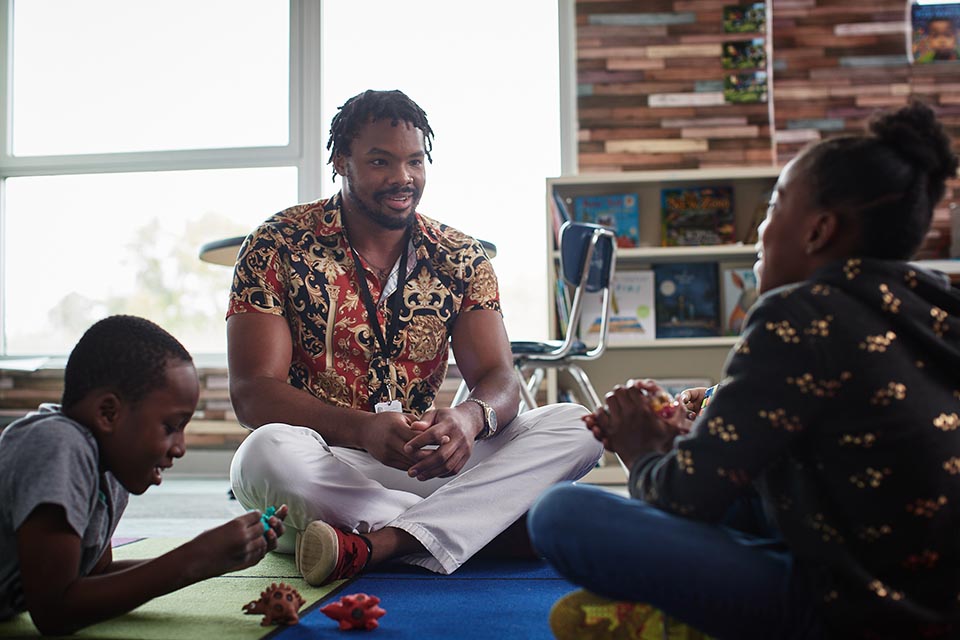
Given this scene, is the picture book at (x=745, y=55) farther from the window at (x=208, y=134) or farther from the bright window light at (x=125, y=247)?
the bright window light at (x=125, y=247)

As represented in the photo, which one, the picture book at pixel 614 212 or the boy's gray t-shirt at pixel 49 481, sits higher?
the picture book at pixel 614 212

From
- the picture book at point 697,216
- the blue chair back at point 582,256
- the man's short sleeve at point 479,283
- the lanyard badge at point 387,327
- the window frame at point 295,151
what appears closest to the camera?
the lanyard badge at point 387,327

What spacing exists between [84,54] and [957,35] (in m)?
4.22

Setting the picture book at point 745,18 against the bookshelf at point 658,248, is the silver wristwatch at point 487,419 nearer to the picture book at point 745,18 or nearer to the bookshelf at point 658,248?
the bookshelf at point 658,248

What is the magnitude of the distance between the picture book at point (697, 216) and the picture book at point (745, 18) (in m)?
0.76

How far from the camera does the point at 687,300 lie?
397 centimetres

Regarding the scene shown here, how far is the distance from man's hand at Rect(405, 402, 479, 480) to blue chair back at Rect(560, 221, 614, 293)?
169 centimetres

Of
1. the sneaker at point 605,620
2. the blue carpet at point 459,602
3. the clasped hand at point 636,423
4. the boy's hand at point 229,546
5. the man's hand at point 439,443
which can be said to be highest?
the clasped hand at point 636,423

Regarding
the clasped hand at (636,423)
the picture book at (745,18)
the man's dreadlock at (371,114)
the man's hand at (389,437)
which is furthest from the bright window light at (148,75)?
the clasped hand at (636,423)

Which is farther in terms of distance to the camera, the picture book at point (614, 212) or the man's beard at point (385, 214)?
the picture book at point (614, 212)

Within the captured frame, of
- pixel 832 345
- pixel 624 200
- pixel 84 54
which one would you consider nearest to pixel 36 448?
pixel 832 345

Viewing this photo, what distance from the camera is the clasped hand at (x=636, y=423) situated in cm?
98

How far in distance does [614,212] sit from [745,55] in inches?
37.7

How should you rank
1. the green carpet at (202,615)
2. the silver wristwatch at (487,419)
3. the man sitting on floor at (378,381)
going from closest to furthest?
the green carpet at (202,615) < the man sitting on floor at (378,381) < the silver wristwatch at (487,419)
